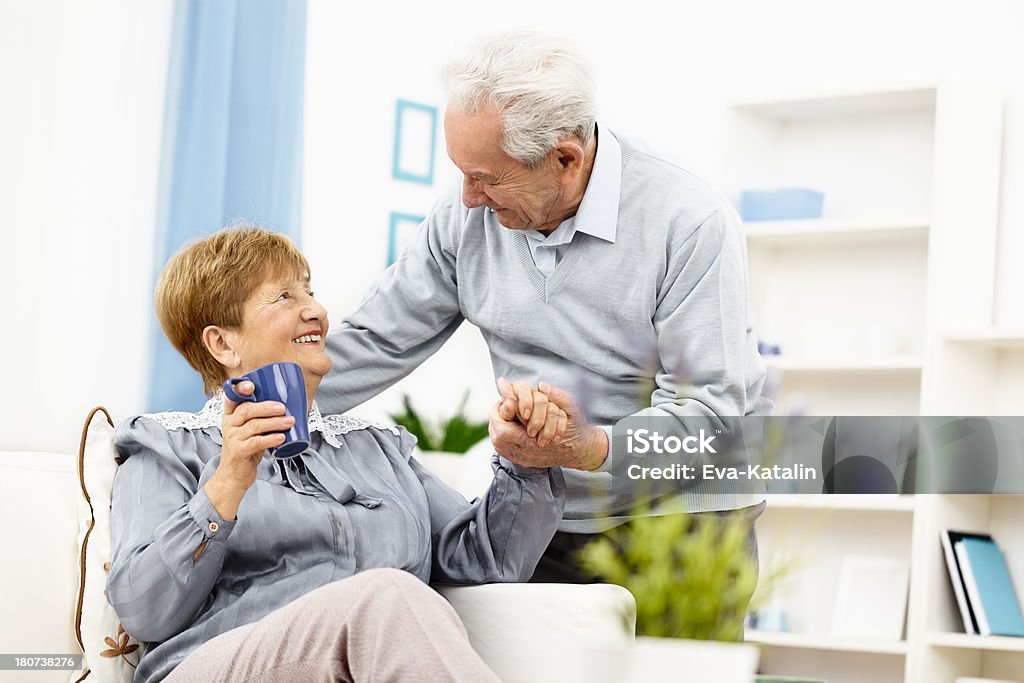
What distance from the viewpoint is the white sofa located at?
1.79m

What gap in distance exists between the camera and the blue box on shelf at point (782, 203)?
156 inches

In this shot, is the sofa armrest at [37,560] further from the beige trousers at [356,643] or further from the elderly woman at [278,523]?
the beige trousers at [356,643]

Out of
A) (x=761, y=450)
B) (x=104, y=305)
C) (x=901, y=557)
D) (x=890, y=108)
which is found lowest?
(x=901, y=557)

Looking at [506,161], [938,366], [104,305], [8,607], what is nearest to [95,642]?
[8,607]

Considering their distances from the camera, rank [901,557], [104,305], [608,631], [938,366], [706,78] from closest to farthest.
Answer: [608,631] → [104,305] → [938,366] → [901,557] → [706,78]

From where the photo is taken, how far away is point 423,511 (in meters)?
2.03

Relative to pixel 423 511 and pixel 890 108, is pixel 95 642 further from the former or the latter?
pixel 890 108

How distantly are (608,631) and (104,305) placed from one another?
1694mm

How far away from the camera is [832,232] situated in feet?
12.7

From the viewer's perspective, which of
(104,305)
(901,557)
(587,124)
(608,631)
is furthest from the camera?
(901,557)

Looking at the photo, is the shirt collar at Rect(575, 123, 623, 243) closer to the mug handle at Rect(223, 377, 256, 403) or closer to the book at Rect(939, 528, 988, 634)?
the mug handle at Rect(223, 377, 256, 403)

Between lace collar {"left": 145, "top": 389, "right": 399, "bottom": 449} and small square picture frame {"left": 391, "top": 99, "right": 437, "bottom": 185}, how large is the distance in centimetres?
214

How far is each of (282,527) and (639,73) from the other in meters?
3.11

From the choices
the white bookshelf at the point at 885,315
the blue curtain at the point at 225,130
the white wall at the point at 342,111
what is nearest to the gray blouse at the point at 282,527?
the white wall at the point at 342,111
